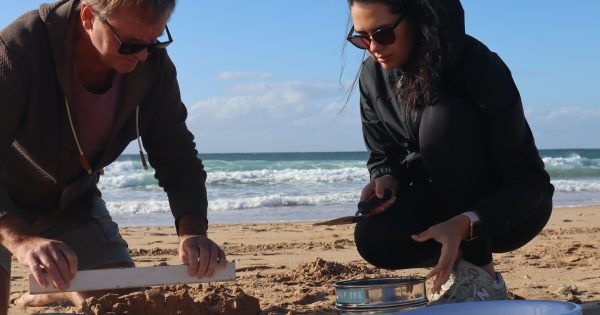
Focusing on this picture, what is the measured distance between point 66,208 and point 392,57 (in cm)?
140

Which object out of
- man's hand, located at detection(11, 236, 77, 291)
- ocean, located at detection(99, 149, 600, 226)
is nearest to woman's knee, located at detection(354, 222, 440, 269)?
man's hand, located at detection(11, 236, 77, 291)

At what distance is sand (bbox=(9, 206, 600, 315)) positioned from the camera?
3258 mm

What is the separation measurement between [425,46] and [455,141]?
35 cm

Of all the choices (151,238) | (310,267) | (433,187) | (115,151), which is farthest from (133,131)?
(151,238)

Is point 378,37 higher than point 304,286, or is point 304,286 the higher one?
point 378,37

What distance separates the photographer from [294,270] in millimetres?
4766

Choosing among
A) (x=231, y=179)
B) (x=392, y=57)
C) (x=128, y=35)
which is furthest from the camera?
(x=231, y=179)

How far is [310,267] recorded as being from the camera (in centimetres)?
471

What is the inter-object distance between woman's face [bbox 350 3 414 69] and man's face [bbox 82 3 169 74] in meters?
0.68

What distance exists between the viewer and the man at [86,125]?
260 cm

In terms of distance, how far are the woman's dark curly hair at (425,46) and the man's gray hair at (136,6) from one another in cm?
68

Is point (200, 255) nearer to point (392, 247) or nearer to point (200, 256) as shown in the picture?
point (200, 256)

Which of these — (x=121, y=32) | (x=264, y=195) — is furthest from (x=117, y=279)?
(x=264, y=195)

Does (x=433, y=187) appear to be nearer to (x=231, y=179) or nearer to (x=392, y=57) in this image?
(x=392, y=57)
